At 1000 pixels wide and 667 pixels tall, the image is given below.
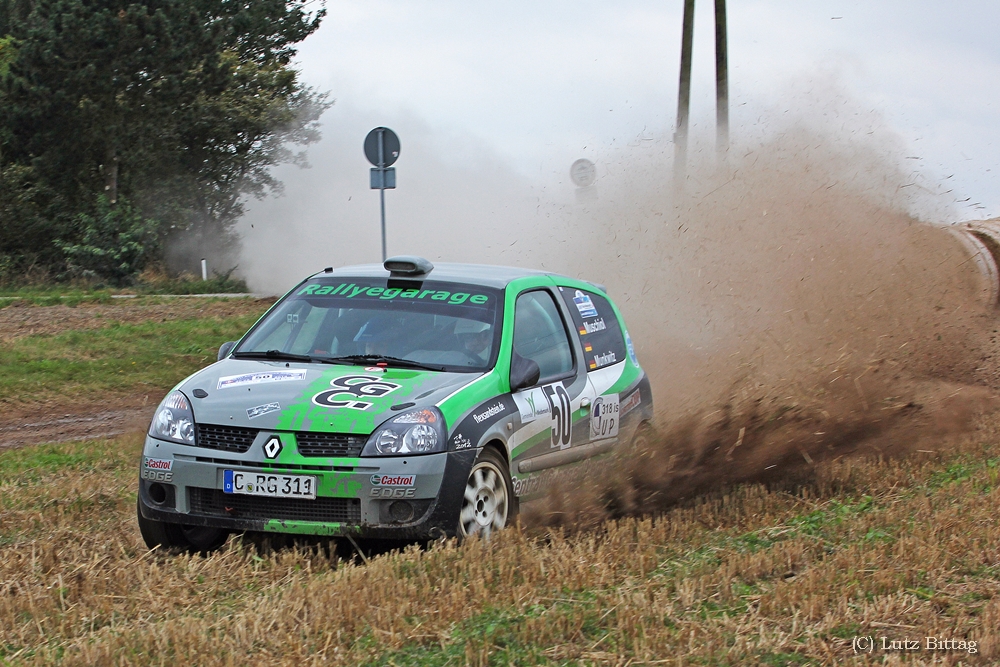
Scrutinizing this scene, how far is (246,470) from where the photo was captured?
230 inches

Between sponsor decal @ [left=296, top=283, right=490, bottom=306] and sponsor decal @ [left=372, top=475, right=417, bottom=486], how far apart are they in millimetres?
1557

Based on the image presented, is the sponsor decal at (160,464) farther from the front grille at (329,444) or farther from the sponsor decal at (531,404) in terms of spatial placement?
the sponsor decal at (531,404)

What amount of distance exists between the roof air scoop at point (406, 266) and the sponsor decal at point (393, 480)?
1.84 metres

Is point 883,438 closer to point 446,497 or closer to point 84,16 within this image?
point 446,497

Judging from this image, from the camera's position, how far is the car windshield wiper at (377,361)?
6637 millimetres

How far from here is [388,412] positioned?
19.5 ft

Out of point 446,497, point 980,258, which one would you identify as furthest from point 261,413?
point 980,258

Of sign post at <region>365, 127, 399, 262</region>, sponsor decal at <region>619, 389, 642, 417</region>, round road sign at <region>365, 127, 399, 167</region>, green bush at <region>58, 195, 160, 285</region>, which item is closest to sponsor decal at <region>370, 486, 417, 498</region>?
sponsor decal at <region>619, 389, 642, 417</region>

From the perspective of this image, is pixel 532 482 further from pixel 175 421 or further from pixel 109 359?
pixel 109 359

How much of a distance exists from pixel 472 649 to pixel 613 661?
49 centimetres

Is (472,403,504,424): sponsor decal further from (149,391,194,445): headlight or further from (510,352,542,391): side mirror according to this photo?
(149,391,194,445): headlight

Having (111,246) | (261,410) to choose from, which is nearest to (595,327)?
(261,410)

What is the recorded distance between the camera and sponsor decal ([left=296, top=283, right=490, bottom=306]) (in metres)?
7.11

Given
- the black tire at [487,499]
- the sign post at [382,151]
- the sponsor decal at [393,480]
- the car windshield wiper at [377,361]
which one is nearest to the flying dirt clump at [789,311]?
the black tire at [487,499]
